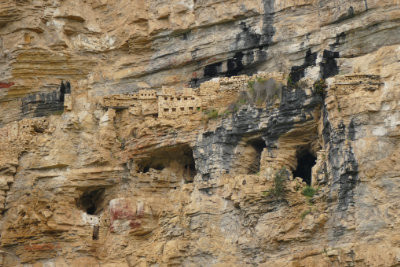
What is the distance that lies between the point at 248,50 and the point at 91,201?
672 centimetres

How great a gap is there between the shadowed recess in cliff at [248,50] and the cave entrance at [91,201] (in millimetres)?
4695

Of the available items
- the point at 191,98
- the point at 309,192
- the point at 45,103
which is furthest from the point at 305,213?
the point at 45,103

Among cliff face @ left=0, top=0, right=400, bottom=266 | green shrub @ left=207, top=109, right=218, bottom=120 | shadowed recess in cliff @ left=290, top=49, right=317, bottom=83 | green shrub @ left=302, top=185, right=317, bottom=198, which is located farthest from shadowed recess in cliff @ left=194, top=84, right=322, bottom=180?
green shrub @ left=302, top=185, right=317, bottom=198

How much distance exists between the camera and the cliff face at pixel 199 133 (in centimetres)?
2578

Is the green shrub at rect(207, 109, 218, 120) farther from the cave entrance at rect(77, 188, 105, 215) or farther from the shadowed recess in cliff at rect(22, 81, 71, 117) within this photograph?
the shadowed recess in cliff at rect(22, 81, 71, 117)

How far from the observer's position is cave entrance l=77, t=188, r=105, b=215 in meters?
30.0

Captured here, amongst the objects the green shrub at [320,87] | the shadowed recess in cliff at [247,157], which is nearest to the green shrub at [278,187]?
the shadowed recess in cliff at [247,157]

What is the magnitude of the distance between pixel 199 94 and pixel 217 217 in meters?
4.27

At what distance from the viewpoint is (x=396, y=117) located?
25.6 m

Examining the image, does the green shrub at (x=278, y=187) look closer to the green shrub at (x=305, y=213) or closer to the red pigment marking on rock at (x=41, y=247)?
the green shrub at (x=305, y=213)

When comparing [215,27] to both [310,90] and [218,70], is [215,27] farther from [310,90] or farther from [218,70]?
[310,90]

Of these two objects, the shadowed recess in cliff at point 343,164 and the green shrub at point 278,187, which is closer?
the shadowed recess in cliff at point 343,164

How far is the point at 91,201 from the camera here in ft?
99.7

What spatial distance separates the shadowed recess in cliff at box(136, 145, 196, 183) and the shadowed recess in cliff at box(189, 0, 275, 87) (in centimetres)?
278
